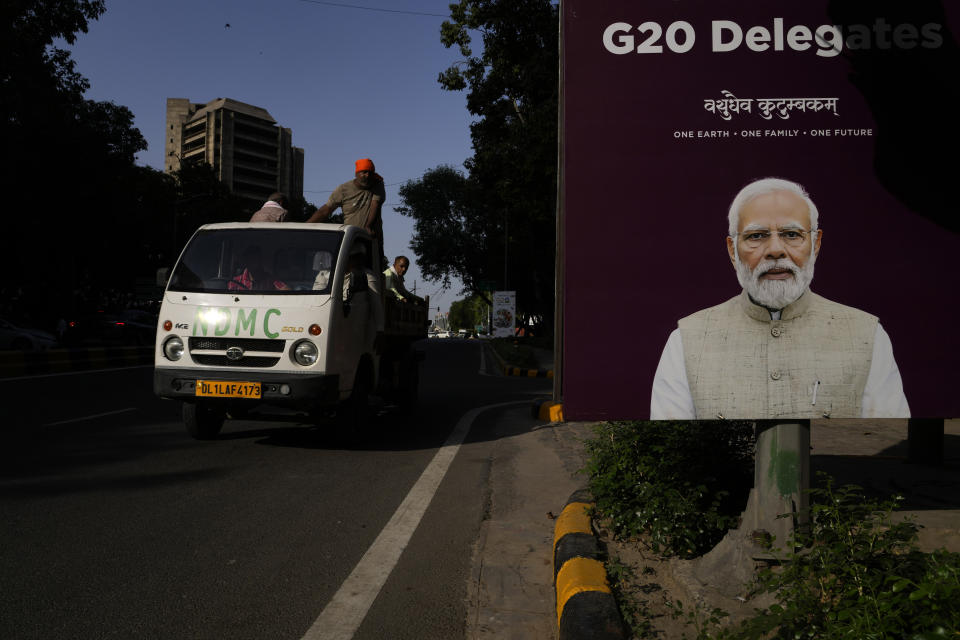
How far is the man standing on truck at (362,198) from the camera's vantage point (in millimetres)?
8739

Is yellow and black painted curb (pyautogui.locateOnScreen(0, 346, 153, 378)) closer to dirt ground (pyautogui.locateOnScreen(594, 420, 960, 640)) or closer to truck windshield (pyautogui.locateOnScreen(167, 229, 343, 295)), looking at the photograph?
truck windshield (pyautogui.locateOnScreen(167, 229, 343, 295))

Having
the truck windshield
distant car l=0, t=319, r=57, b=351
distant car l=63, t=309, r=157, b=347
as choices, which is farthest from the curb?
distant car l=63, t=309, r=157, b=347

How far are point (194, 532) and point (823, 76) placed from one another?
163 inches

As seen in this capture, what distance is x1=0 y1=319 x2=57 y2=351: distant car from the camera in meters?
23.4

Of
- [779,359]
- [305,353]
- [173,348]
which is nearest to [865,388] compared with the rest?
[779,359]

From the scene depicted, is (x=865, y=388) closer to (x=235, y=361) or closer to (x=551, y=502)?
(x=551, y=502)

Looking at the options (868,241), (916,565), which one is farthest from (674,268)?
(916,565)

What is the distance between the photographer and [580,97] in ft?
11.2

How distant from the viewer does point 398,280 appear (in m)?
10.3

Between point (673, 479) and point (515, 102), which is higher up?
point (515, 102)

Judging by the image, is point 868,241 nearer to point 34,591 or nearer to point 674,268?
point 674,268

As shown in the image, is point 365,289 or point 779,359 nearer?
point 779,359

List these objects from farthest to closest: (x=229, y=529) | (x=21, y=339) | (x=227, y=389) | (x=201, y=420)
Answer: (x=21, y=339) < (x=201, y=420) < (x=227, y=389) < (x=229, y=529)

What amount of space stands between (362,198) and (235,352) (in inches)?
107
